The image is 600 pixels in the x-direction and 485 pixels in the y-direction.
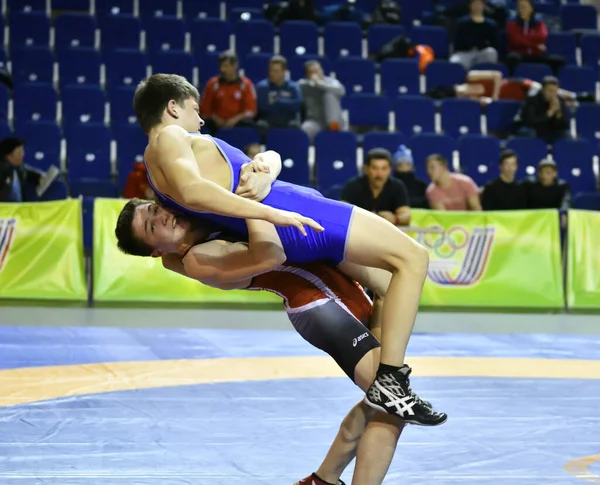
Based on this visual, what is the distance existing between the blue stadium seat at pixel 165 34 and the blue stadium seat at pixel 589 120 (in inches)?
185

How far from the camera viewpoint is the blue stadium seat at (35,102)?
10.6 m

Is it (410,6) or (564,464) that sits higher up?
(410,6)

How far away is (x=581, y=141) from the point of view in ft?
35.4

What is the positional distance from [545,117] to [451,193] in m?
2.25

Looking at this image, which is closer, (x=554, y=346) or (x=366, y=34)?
(x=554, y=346)

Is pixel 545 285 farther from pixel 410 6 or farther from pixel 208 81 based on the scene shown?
pixel 410 6

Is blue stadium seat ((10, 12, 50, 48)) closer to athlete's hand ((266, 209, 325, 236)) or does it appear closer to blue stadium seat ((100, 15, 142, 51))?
blue stadium seat ((100, 15, 142, 51))

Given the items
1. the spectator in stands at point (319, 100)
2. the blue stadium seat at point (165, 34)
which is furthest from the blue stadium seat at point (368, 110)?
the blue stadium seat at point (165, 34)

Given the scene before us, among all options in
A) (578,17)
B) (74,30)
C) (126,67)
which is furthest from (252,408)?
(578,17)

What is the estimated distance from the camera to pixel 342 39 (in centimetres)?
1220

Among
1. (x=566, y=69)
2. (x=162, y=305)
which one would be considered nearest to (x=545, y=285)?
(x=162, y=305)

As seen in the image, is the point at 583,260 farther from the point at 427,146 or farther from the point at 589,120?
the point at 589,120

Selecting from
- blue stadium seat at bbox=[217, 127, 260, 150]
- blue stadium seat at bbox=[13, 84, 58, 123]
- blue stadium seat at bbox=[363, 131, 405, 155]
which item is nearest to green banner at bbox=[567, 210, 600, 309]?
blue stadium seat at bbox=[363, 131, 405, 155]

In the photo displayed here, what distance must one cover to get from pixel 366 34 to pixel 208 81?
106 inches
